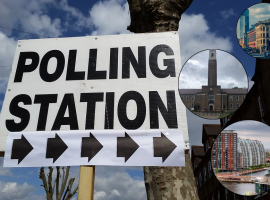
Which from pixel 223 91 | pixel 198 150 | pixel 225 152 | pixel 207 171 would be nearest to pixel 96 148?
pixel 223 91

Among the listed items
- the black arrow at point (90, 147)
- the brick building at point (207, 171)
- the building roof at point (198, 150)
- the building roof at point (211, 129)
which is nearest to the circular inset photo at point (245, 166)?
the black arrow at point (90, 147)

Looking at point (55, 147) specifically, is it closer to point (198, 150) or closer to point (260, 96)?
point (260, 96)

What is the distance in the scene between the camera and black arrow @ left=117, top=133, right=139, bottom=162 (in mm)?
1882

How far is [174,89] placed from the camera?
2.07 meters

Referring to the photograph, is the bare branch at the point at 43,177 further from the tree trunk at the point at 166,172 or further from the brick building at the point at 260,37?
the brick building at the point at 260,37

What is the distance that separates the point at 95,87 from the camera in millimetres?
2131

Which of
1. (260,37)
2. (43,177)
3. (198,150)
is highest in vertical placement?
(260,37)

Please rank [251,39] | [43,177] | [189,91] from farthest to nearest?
A: [43,177] < [251,39] < [189,91]

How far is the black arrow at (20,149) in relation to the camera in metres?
1.96

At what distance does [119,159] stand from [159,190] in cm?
68

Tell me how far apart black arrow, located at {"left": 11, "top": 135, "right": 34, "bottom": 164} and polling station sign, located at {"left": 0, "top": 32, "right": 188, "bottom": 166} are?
0.02 m

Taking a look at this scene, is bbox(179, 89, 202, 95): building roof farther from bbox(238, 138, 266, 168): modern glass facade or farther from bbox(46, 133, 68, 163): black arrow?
bbox(238, 138, 266, 168): modern glass facade

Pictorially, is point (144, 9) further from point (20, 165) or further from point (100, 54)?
point (20, 165)

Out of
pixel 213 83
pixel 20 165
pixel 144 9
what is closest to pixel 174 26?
pixel 144 9
